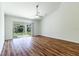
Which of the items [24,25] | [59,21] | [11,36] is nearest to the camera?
[59,21]

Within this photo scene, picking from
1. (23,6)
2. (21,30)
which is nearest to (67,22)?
(23,6)

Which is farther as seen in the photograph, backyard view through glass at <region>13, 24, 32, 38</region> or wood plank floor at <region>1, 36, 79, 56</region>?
backyard view through glass at <region>13, 24, 32, 38</region>

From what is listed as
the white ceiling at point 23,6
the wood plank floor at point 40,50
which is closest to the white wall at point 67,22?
the white ceiling at point 23,6

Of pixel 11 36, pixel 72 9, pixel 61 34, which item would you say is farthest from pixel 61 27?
pixel 11 36

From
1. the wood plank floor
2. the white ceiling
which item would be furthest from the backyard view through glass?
the wood plank floor

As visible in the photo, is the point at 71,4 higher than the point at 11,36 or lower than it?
higher

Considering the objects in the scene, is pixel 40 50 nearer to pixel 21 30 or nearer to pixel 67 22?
pixel 67 22

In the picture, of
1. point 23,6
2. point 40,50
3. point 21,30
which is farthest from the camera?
point 21,30

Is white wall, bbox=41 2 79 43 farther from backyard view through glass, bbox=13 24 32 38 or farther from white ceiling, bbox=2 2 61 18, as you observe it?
backyard view through glass, bbox=13 24 32 38

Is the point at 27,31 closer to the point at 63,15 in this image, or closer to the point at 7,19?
the point at 7,19

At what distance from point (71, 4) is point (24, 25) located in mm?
6068

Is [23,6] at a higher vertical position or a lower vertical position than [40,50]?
higher

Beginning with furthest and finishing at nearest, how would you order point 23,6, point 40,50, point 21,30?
point 21,30
point 23,6
point 40,50

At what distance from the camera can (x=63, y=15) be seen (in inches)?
252
